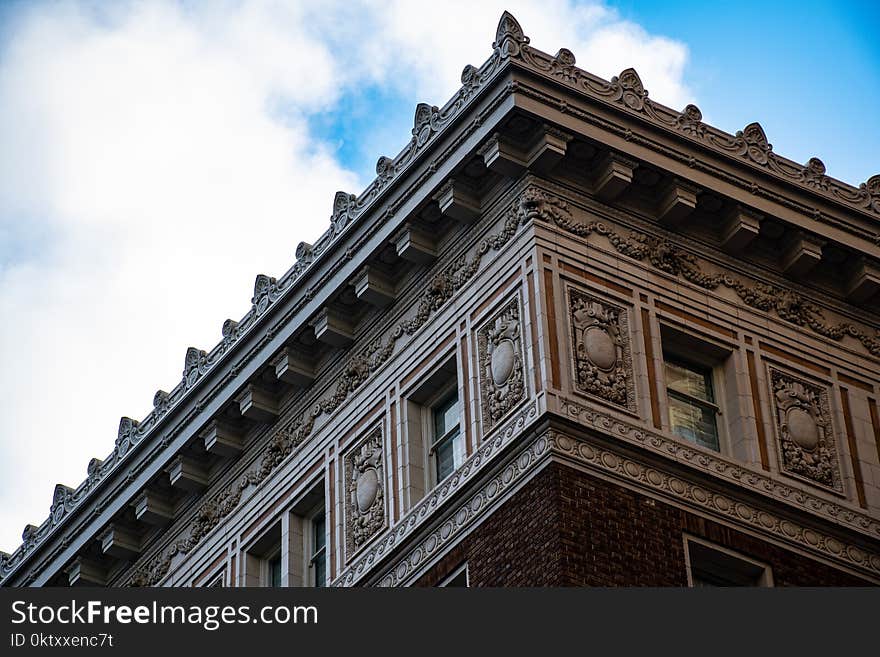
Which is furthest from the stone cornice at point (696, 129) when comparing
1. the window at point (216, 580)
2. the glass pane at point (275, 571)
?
the window at point (216, 580)

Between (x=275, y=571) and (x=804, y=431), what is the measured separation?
9.24m

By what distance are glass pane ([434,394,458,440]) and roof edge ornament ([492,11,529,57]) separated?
211 inches

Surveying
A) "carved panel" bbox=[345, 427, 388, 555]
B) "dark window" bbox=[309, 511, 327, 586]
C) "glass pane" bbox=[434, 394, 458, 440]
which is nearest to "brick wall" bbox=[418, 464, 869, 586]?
"carved panel" bbox=[345, 427, 388, 555]

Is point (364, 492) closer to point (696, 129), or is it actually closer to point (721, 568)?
point (721, 568)

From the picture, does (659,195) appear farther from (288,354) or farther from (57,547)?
(57,547)

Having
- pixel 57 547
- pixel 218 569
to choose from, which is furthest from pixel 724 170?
pixel 57 547

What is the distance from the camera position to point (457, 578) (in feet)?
135

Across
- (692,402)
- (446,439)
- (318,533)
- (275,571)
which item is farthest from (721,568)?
(275,571)

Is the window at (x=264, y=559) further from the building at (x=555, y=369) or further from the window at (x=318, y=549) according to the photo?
the window at (x=318, y=549)

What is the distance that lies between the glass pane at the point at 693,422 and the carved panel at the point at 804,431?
3.34ft

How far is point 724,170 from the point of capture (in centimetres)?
4450

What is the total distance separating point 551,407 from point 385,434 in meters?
4.66

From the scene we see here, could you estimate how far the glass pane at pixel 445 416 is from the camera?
43469mm

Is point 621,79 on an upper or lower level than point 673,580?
upper
